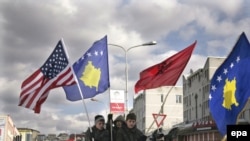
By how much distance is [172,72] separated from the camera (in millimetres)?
13266

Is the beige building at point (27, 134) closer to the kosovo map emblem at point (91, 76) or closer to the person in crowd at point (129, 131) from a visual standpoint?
the kosovo map emblem at point (91, 76)

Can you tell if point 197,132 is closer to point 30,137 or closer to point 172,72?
point 172,72

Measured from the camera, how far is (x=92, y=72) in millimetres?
13383

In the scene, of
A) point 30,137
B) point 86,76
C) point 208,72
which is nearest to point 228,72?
point 86,76

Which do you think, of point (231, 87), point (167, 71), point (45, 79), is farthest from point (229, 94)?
point (45, 79)

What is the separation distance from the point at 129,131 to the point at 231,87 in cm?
265

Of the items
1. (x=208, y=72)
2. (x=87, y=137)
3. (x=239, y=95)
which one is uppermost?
(x=208, y=72)

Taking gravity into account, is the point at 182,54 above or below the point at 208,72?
below

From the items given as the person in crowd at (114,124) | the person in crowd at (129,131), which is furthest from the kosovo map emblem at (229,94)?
the person in crowd at (114,124)

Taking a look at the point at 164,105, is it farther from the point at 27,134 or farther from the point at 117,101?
the point at 27,134

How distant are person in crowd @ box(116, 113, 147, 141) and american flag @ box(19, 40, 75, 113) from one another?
262 cm

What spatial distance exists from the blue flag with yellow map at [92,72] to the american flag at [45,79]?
34cm

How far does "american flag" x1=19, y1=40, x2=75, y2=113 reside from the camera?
13.3 metres

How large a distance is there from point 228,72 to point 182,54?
3792 mm
